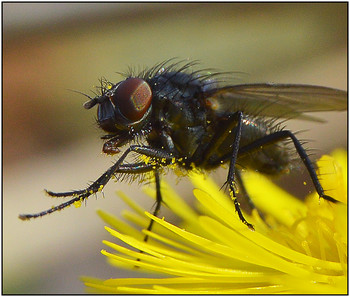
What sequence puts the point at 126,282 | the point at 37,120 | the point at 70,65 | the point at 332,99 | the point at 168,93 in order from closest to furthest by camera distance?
1. the point at 126,282
2. the point at 168,93
3. the point at 332,99
4. the point at 37,120
5. the point at 70,65

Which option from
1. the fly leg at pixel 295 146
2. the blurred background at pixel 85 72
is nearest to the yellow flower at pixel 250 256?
the fly leg at pixel 295 146

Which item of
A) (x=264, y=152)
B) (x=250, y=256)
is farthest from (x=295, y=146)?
(x=250, y=256)

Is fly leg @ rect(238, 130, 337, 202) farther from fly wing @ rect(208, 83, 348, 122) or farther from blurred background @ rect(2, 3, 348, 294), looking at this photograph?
blurred background @ rect(2, 3, 348, 294)

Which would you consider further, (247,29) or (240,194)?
(247,29)

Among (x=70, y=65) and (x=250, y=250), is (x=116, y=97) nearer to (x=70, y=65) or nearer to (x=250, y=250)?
(x=250, y=250)

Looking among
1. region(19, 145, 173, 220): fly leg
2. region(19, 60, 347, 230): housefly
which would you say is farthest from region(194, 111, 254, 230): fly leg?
region(19, 145, 173, 220): fly leg

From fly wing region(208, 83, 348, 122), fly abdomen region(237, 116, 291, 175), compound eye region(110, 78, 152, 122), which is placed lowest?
compound eye region(110, 78, 152, 122)

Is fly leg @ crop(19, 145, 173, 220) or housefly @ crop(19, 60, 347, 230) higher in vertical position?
housefly @ crop(19, 60, 347, 230)

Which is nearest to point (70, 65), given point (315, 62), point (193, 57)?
point (193, 57)

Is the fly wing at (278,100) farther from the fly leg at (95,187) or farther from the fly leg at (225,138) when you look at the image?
the fly leg at (95,187)
